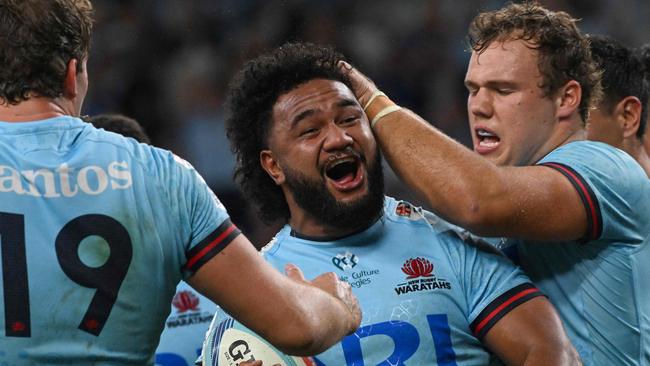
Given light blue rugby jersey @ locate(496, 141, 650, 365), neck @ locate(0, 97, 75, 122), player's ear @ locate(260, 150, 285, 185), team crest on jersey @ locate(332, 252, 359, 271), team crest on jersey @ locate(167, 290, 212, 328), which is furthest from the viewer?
team crest on jersey @ locate(167, 290, 212, 328)

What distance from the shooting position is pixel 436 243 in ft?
12.7

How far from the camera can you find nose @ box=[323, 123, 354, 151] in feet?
13.1

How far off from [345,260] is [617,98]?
1709 mm

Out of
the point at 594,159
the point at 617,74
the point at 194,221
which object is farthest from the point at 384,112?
the point at 617,74

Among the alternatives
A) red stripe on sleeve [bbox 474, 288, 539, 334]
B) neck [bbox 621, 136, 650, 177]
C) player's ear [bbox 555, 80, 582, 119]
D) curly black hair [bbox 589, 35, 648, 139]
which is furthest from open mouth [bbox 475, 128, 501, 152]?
neck [bbox 621, 136, 650, 177]

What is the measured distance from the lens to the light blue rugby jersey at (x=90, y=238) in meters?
2.69

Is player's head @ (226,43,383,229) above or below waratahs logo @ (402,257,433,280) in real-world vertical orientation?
above

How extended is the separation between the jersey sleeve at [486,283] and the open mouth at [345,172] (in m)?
0.49

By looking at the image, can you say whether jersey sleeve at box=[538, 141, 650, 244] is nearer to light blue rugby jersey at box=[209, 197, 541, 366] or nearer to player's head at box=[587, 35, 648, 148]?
light blue rugby jersey at box=[209, 197, 541, 366]

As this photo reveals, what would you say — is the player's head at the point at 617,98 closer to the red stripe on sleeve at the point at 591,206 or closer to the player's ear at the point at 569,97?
the player's ear at the point at 569,97

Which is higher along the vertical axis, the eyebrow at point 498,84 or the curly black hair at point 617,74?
the eyebrow at point 498,84

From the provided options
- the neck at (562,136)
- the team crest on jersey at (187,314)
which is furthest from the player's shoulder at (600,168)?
the team crest on jersey at (187,314)

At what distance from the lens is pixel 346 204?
3998 mm

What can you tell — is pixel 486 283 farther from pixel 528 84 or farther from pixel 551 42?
pixel 551 42
